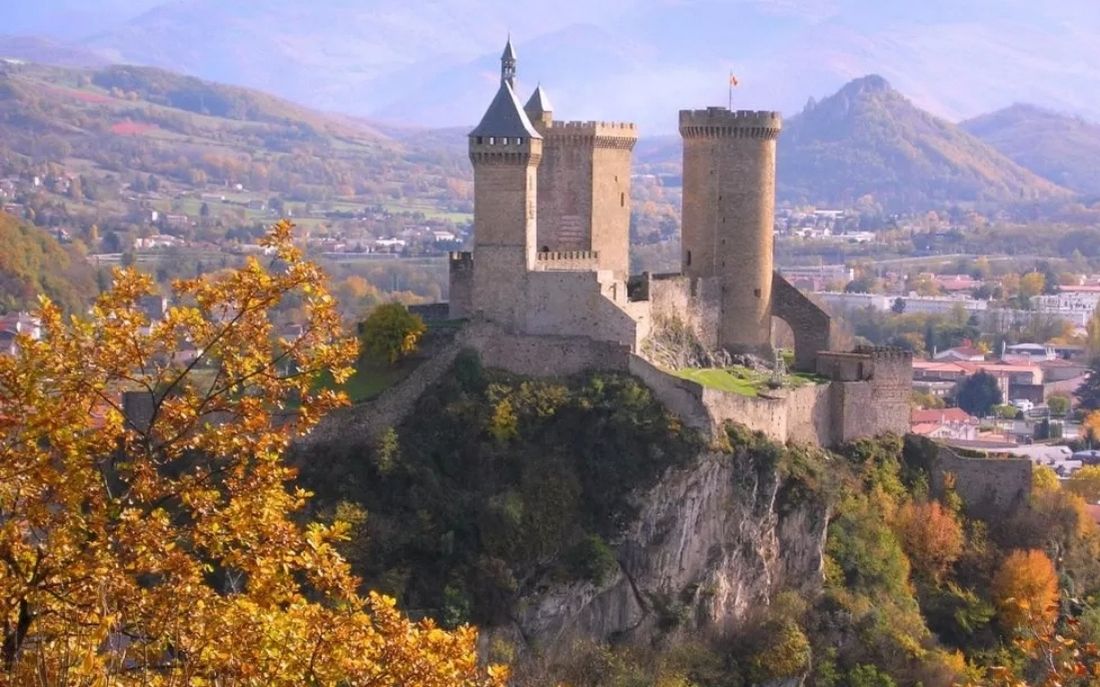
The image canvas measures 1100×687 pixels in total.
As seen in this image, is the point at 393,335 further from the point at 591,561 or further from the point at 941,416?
the point at 941,416

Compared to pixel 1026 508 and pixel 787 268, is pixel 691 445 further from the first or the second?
pixel 787 268

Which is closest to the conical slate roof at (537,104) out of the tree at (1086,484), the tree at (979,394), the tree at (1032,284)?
the tree at (1086,484)

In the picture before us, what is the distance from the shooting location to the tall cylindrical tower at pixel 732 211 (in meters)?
45.3

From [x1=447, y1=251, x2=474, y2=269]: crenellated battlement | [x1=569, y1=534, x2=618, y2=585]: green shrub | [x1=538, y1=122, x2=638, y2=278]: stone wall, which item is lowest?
[x1=569, y1=534, x2=618, y2=585]: green shrub

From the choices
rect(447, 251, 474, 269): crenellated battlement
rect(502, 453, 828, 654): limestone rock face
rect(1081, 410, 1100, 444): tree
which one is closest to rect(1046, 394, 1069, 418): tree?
rect(1081, 410, 1100, 444): tree

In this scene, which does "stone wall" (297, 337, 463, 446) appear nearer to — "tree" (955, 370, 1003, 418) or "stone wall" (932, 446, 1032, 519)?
"stone wall" (932, 446, 1032, 519)

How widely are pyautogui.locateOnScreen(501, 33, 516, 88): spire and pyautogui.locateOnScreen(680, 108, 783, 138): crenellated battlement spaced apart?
15.5 feet

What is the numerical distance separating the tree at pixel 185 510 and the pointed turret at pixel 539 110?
2739cm

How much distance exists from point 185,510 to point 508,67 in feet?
88.9

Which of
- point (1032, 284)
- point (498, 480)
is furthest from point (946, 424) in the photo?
point (1032, 284)

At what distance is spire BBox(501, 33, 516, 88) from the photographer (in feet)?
137

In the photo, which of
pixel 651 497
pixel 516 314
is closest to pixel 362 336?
pixel 516 314

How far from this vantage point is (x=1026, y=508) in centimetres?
4541

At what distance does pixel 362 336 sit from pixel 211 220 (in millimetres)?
120314
